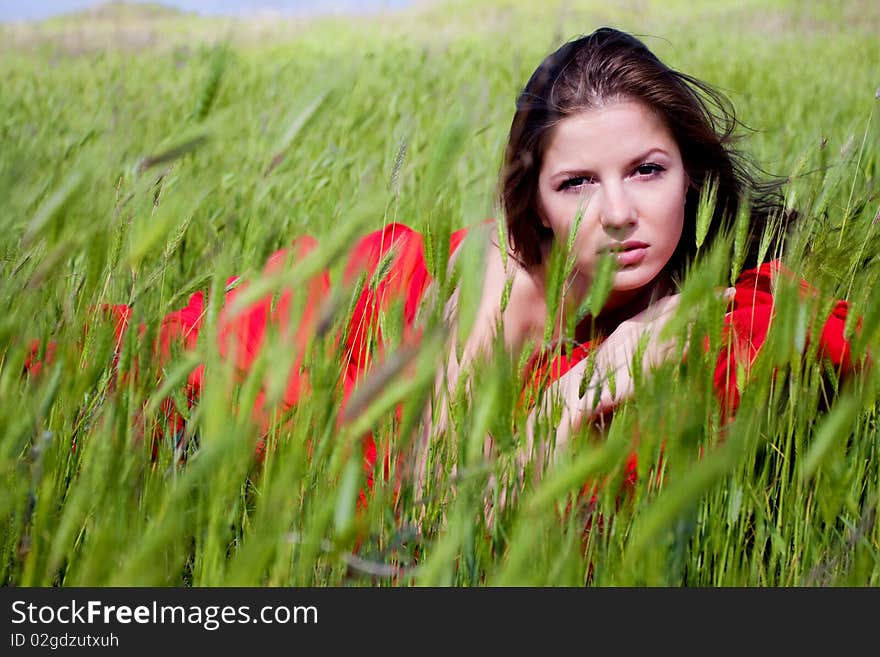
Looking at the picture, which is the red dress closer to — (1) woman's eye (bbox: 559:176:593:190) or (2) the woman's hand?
(2) the woman's hand

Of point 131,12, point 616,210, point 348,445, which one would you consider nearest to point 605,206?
point 616,210

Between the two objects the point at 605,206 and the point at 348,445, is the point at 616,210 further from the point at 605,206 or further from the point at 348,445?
the point at 348,445

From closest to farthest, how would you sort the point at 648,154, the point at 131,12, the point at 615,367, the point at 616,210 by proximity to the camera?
the point at 615,367 < the point at 616,210 < the point at 648,154 < the point at 131,12

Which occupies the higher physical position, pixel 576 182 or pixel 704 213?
pixel 576 182

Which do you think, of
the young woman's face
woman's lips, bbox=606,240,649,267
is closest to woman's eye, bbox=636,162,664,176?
the young woman's face

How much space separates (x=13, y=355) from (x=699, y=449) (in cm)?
55

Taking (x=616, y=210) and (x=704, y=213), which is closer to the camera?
(x=704, y=213)

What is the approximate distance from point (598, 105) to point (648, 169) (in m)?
0.17

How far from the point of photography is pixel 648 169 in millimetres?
1290

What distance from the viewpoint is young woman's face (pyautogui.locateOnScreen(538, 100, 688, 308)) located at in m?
1.19

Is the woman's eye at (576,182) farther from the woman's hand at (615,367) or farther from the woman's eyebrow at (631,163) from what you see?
the woman's hand at (615,367)

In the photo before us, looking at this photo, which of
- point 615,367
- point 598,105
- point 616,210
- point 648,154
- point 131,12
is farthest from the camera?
point 131,12
